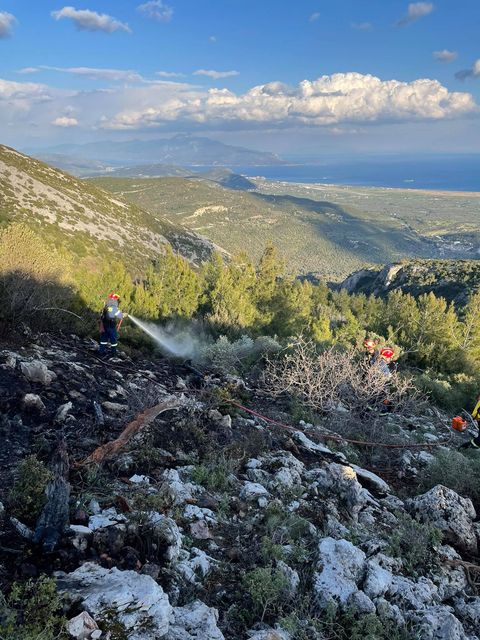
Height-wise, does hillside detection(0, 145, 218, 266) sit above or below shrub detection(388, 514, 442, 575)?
above

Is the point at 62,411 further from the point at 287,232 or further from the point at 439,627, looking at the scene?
the point at 287,232

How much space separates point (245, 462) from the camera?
5.39 metres

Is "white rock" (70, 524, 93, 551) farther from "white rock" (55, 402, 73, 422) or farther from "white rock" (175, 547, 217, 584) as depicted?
"white rock" (55, 402, 73, 422)

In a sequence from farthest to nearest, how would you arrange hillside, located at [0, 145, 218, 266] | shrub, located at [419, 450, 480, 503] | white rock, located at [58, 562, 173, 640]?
hillside, located at [0, 145, 218, 266], shrub, located at [419, 450, 480, 503], white rock, located at [58, 562, 173, 640]

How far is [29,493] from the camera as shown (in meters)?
3.45

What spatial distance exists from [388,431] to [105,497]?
608 centimetres

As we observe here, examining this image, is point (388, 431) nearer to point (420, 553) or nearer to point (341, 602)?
point (420, 553)

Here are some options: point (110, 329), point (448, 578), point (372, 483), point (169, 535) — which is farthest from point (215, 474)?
point (110, 329)

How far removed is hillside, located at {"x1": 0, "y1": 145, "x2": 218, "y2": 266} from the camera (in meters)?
50.6

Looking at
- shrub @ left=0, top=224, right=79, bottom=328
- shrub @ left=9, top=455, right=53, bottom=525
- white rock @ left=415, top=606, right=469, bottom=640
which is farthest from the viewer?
shrub @ left=0, top=224, right=79, bottom=328

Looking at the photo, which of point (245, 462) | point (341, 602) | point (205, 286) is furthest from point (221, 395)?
point (205, 286)

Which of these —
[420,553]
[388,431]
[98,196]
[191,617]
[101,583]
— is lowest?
[388,431]

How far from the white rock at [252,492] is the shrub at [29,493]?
1944 millimetres

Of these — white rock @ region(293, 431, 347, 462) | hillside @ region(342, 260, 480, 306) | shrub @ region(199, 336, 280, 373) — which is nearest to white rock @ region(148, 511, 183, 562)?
white rock @ region(293, 431, 347, 462)
